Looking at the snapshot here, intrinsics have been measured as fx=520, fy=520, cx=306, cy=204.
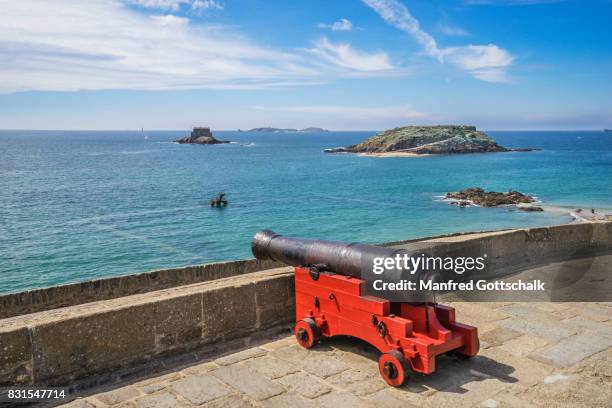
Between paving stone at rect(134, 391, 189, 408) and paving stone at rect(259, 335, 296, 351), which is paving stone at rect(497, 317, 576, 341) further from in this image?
paving stone at rect(134, 391, 189, 408)

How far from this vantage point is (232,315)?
4.94m

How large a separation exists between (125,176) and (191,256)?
46352 millimetres

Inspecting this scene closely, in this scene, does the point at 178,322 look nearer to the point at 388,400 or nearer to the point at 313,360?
the point at 313,360

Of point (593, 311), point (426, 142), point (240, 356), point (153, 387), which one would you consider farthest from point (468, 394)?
point (426, 142)

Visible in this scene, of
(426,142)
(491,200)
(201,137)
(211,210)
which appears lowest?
(211,210)

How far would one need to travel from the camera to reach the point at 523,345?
4668 millimetres

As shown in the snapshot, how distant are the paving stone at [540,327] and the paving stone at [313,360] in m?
1.90

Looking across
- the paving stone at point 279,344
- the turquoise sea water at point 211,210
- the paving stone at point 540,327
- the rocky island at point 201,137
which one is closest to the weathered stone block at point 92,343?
the paving stone at point 279,344

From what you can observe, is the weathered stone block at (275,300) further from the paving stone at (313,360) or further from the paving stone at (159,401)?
the paving stone at (159,401)

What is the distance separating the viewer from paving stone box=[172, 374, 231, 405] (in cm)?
375

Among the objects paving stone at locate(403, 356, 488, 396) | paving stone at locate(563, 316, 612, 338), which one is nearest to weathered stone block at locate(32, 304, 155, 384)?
paving stone at locate(403, 356, 488, 396)

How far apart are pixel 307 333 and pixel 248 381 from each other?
81 centimetres

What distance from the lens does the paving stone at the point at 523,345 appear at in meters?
4.54

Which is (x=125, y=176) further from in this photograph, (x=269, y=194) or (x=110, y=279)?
(x=110, y=279)
